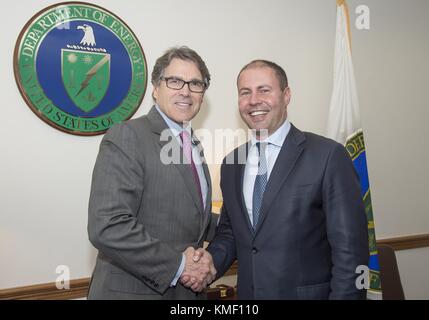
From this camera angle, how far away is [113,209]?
1717mm

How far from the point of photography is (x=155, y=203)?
181 cm

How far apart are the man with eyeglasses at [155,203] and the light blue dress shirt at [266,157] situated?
0.63 ft

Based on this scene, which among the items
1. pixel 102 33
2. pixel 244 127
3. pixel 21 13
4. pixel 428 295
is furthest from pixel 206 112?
pixel 428 295

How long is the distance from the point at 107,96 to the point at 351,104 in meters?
1.85

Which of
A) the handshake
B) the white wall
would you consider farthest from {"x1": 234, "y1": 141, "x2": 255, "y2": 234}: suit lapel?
the white wall

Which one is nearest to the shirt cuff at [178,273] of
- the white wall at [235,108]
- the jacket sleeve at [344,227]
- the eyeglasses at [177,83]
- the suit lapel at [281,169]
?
the suit lapel at [281,169]

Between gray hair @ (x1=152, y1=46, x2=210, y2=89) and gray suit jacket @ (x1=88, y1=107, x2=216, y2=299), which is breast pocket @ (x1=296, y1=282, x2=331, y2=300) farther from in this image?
gray hair @ (x1=152, y1=46, x2=210, y2=89)

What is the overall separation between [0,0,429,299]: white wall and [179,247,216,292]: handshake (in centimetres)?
90

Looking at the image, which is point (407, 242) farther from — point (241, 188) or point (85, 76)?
point (85, 76)

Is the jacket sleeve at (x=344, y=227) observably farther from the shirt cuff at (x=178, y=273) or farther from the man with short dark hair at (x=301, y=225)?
the shirt cuff at (x=178, y=273)

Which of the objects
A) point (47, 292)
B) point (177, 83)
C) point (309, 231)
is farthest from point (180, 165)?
point (47, 292)

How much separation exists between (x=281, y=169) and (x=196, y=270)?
594 mm

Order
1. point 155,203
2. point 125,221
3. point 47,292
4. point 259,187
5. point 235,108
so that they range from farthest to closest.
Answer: point 235,108 < point 47,292 < point 259,187 < point 155,203 < point 125,221
